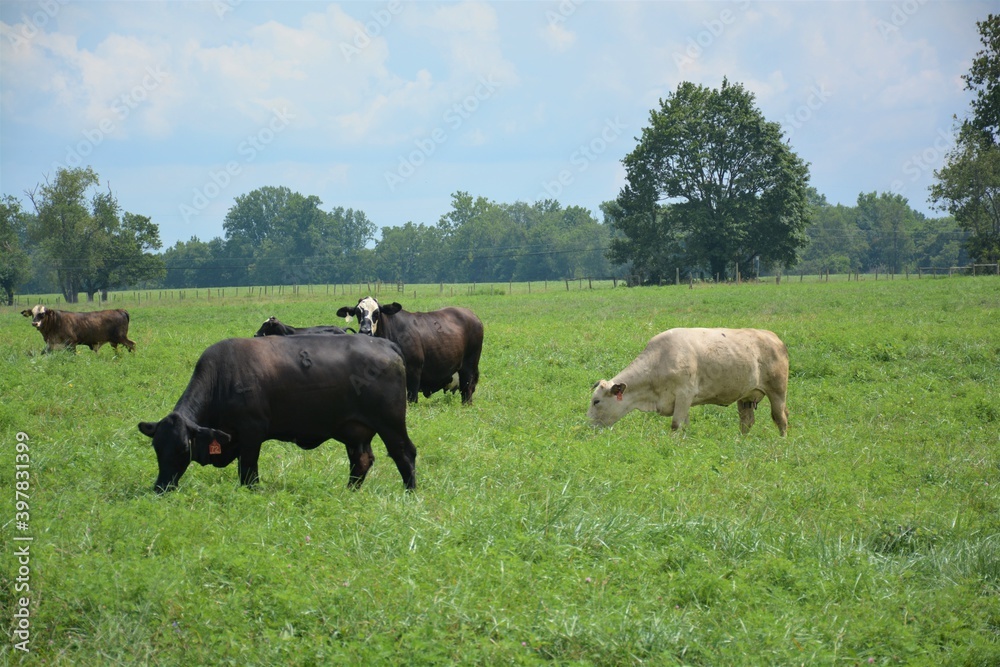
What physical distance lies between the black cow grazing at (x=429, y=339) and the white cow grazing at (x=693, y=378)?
314 centimetres

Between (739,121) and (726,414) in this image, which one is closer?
(726,414)

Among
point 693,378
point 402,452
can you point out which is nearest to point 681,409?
point 693,378

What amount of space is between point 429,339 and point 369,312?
1125mm

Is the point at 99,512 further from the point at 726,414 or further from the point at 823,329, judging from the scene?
the point at 823,329

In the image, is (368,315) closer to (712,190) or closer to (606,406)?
(606,406)

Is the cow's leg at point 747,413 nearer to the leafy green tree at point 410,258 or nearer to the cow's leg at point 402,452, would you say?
the cow's leg at point 402,452

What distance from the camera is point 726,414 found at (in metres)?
14.2

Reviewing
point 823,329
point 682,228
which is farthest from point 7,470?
point 682,228

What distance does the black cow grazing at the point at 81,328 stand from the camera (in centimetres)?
2147

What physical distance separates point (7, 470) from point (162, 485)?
2.10 meters

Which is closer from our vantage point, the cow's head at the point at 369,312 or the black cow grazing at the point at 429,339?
the cow's head at the point at 369,312

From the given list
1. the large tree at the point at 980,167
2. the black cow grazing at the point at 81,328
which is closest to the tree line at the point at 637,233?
the large tree at the point at 980,167

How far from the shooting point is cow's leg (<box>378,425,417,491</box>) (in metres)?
8.73

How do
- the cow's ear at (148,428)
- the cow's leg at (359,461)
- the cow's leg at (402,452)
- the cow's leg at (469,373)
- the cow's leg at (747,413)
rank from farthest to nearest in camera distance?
the cow's leg at (469,373) < the cow's leg at (747,413) < the cow's leg at (359,461) < the cow's leg at (402,452) < the cow's ear at (148,428)
